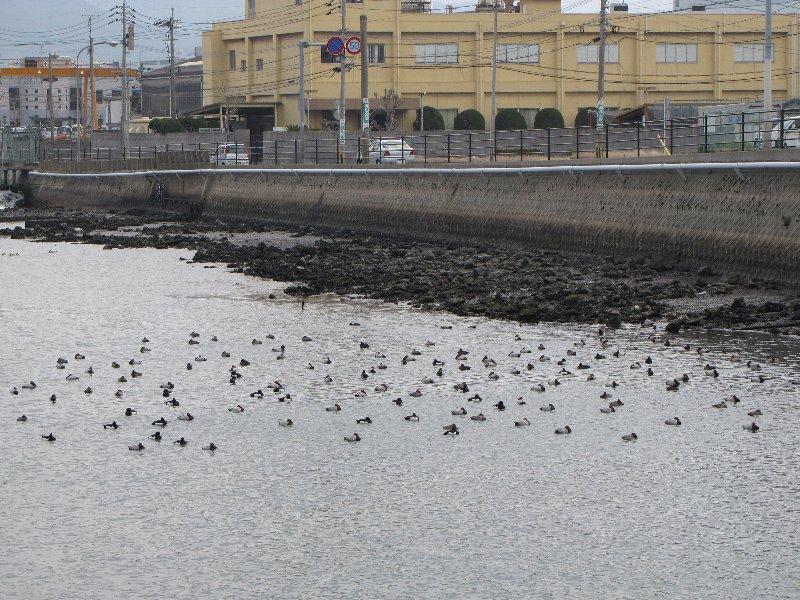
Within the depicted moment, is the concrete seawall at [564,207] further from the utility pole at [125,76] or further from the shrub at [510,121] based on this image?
the shrub at [510,121]

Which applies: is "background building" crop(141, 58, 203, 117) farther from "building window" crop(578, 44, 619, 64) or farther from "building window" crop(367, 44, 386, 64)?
"building window" crop(578, 44, 619, 64)

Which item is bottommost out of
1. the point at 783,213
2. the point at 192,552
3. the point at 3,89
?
the point at 192,552

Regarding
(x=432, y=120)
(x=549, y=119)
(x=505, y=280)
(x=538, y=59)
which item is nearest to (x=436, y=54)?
(x=432, y=120)

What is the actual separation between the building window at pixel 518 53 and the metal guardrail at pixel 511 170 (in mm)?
33871

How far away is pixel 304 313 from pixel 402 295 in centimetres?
293

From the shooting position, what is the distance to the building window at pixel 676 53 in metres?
93.9

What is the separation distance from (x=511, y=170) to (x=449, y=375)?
22.1 metres

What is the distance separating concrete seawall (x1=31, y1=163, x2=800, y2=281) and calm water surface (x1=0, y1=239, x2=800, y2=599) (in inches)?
305

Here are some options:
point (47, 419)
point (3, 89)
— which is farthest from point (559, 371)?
point (3, 89)

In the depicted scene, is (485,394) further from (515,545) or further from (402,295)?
(402,295)

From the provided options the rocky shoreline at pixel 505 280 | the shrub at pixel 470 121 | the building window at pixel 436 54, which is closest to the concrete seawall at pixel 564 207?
the rocky shoreline at pixel 505 280

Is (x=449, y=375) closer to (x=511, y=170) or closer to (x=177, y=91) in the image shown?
(x=511, y=170)

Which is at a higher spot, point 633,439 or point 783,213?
point 783,213

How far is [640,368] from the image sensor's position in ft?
64.2
